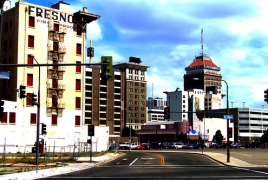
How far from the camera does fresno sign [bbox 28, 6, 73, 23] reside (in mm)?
78750

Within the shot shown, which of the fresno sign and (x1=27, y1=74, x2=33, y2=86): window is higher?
the fresno sign

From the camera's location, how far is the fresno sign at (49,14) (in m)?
78.8

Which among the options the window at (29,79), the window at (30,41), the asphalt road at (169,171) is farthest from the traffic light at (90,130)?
the window at (30,41)

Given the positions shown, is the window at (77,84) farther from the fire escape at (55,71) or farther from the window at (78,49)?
the window at (78,49)

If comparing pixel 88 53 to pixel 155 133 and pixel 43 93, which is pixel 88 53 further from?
pixel 155 133

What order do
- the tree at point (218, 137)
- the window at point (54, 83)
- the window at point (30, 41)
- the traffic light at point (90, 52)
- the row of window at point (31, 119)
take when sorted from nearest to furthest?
1. the row of window at point (31, 119)
2. the window at point (30, 41)
3. the window at point (54, 83)
4. the traffic light at point (90, 52)
5. the tree at point (218, 137)

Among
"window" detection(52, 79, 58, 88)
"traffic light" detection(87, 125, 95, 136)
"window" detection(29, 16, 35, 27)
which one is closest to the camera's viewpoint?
"traffic light" detection(87, 125, 95, 136)

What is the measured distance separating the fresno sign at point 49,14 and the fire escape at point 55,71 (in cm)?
140

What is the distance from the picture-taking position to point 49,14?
81.3 m

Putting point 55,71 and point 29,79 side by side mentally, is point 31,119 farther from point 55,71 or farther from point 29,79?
point 55,71

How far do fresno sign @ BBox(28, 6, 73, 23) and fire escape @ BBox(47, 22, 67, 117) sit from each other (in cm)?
140

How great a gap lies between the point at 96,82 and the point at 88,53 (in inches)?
3351

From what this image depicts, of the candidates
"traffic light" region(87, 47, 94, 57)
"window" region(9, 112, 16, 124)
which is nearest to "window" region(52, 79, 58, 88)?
"window" region(9, 112, 16, 124)

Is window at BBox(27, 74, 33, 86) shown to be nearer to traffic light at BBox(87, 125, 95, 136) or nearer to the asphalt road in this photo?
traffic light at BBox(87, 125, 95, 136)
